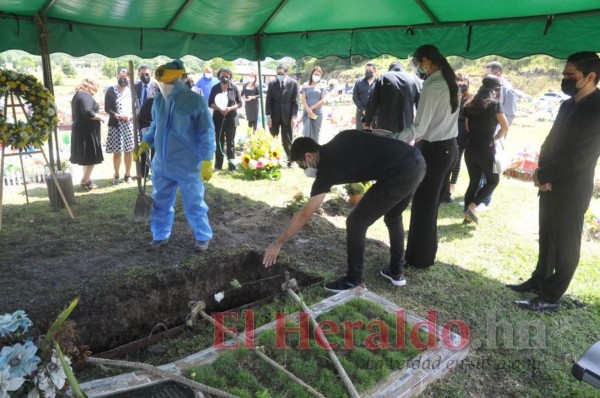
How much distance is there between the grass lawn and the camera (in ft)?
A: 8.32

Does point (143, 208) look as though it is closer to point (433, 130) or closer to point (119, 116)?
point (119, 116)

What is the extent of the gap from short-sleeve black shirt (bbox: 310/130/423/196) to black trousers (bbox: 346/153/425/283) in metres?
0.04

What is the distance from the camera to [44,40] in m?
4.92

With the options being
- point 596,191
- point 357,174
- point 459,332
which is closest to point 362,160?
point 357,174

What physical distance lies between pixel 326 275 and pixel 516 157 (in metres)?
A: 6.05

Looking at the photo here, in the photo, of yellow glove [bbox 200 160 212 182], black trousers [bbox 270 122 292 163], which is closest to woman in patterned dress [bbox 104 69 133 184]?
black trousers [bbox 270 122 292 163]

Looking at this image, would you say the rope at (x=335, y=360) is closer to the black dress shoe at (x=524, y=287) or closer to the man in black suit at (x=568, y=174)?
the man in black suit at (x=568, y=174)

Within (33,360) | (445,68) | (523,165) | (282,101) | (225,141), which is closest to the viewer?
(33,360)

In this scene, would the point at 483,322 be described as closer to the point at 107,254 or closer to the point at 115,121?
the point at 107,254

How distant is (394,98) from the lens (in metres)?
5.59

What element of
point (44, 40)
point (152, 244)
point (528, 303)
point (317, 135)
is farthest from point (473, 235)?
point (44, 40)

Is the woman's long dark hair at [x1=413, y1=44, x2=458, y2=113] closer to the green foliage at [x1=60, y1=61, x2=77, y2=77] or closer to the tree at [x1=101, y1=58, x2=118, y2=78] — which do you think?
the tree at [x1=101, y1=58, x2=118, y2=78]

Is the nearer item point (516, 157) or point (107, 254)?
point (107, 254)

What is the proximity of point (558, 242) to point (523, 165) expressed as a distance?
5.28 m
